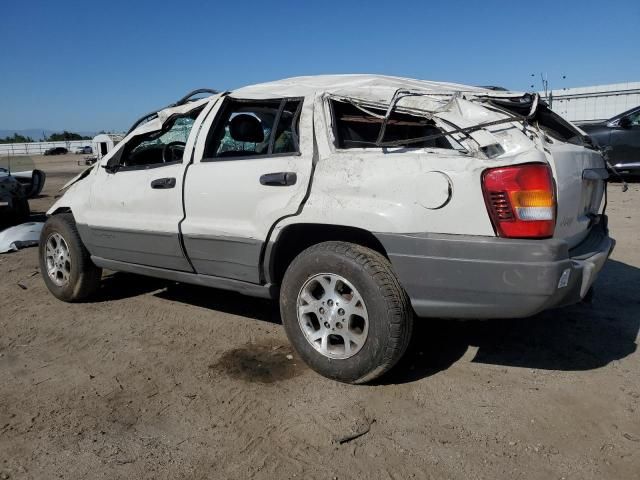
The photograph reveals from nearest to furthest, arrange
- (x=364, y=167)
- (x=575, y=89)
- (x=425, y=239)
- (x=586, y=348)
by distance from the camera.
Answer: (x=425, y=239), (x=364, y=167), (x=586, y=348), (x=575, y=89)

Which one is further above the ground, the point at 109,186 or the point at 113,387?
the point at 109,186

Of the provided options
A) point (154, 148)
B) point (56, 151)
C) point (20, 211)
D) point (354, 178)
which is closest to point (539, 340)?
point (354, 178)

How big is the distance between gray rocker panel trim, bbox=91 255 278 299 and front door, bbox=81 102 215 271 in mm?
43

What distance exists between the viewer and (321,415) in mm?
2957

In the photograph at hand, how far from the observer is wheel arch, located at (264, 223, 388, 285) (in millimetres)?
3285

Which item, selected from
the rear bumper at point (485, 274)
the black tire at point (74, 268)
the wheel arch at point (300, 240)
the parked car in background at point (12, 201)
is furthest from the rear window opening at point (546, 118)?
the parked car in background at point (12, 201)

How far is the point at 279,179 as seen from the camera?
11.0 ft

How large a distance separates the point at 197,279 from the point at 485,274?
2110mm

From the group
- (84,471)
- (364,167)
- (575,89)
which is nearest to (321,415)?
(84,471)

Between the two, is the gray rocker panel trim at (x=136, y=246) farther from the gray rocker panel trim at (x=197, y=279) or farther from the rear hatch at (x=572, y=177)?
the rear hatch at (x=572, y=177)

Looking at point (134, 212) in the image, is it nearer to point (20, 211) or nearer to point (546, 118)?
point (546, 118)

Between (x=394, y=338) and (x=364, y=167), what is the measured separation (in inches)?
37.0

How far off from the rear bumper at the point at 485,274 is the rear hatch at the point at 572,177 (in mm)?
210

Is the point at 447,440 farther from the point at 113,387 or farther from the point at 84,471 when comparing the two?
the point at 113,387
